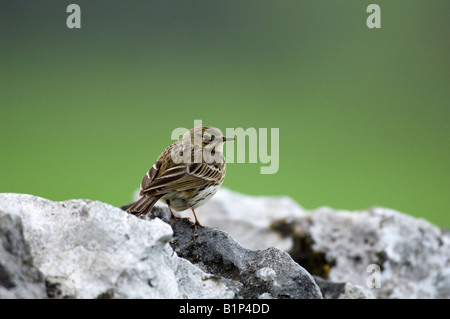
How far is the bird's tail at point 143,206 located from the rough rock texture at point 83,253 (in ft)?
4.79

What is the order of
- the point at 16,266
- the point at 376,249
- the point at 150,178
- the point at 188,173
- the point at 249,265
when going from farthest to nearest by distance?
the point at 376,249 → the point at 188,173 → the point at 150,178 → the point at 249,265 → the point at 16,266

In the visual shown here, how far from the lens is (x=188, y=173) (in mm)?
7070

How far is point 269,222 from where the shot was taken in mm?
10461

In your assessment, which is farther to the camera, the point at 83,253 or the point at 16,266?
the point at 83,253

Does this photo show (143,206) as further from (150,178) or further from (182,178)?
(182,178)

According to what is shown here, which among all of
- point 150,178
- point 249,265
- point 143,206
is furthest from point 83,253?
point 150,178

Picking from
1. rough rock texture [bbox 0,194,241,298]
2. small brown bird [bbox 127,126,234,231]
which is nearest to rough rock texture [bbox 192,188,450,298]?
small brown bird [bbox 127,126,234,231]

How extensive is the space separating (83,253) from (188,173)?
2.97m

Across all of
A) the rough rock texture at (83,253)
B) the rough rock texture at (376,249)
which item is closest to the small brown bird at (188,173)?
the rough rock texture at (83,253)

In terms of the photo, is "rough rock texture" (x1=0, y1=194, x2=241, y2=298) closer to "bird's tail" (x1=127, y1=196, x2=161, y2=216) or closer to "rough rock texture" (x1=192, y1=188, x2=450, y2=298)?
"bird's tail" (x1=127, y1=196, x2=161, y2=216)

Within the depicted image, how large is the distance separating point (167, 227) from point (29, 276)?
100 centimetres

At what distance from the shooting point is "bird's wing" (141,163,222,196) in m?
6.57

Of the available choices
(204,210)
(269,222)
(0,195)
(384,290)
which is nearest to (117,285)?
(0,195)

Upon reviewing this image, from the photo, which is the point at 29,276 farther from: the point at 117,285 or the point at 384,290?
the point at 384,290
